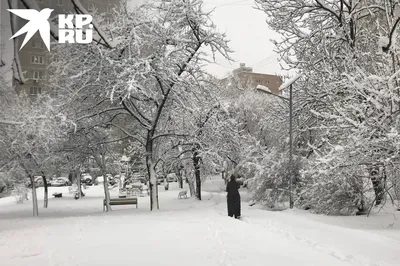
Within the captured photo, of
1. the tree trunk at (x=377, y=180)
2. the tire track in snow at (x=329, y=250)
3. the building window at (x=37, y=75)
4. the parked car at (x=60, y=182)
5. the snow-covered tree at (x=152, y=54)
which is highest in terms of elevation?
the snow-covered tree at (x=152, y=54)

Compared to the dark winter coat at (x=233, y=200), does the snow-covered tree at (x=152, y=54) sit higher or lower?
higher

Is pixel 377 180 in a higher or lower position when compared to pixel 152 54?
lower

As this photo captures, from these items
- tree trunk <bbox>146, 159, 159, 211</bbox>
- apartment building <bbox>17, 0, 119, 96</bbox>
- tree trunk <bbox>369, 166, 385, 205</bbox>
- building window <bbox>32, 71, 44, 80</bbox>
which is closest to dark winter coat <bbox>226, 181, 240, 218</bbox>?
tree trunk <bbox>369, 166, 385, 205</bbox>

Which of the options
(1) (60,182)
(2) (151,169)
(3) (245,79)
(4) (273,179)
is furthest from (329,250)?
(3) (245,79)

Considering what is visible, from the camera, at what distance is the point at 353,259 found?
7578 mm

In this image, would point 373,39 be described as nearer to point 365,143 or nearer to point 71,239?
point 365,143

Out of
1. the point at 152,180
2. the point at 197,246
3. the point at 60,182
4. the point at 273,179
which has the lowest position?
the point at 60,182

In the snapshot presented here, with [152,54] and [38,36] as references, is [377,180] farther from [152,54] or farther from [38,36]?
[38,36]

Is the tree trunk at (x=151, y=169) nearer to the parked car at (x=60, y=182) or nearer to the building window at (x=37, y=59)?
the building window at (x=37, y=59)

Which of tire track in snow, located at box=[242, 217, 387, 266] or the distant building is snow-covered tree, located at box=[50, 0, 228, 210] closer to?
tire track in snow, located at box=[242, 217, 387, 266]

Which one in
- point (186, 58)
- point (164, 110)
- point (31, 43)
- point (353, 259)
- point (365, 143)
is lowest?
point (353, 259)

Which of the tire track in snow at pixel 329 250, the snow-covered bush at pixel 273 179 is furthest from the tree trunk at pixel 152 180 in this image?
the tire track in snow at pixel 329 250

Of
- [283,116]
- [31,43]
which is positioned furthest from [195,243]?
[283,116]

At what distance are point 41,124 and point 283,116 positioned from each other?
1268cm
